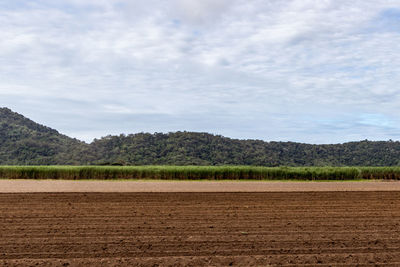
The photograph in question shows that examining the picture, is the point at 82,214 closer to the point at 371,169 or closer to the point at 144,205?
the point at 144,205

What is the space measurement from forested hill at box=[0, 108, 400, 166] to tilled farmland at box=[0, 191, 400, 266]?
57.0 meters

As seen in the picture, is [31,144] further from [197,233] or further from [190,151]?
[197,233]

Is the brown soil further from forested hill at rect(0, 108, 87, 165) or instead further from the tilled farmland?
forested hill at rect(0, 108, 87, 165)

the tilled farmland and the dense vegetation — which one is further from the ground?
the dense vegetation

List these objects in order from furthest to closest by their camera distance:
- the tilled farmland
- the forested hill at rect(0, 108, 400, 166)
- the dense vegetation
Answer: the forested hill at rect(0, 108, 400, 166)
the dense vegetation
the tilled farmland

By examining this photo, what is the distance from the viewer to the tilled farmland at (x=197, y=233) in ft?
31.1

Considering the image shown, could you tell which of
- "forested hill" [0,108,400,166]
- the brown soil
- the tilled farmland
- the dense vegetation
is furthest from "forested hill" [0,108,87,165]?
the tilled farmland

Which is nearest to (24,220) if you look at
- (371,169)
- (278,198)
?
(278,198)

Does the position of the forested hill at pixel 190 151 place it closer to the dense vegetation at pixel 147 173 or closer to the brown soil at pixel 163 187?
the dense vegetation at pixel 147 173

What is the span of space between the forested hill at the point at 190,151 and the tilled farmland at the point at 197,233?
57003 millimetres

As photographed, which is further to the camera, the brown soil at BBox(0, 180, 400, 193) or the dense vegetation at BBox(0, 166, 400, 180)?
the dense vegetation at BBox(0, 166, 400, 180)

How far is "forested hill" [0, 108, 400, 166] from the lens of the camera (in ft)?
264

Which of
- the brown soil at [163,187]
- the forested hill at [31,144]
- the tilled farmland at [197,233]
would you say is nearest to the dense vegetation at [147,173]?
the brown soil at [163,187]

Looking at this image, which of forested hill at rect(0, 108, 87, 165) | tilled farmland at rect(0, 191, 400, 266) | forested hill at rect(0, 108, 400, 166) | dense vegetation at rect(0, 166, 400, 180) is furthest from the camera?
forested hill at rect(0, 108, 87, 165)
